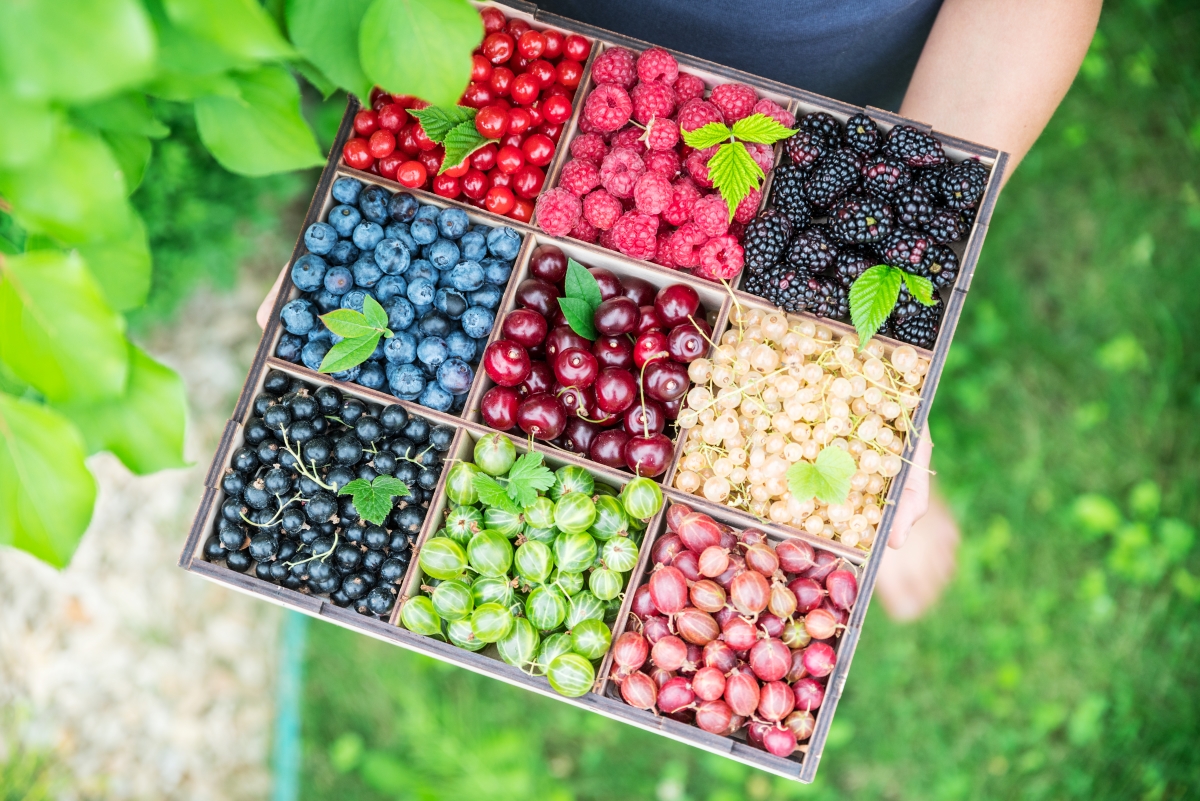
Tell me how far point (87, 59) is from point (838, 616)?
1.52 metres

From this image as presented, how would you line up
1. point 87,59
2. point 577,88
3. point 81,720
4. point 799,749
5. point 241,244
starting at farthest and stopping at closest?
point 81,720 < point 241,244 < point 577,88 < point 799,749 < point 87,59

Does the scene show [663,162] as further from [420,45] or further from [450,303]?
[420,45]

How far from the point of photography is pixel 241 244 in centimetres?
255

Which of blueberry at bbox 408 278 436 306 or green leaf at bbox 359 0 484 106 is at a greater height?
green leaf at bbox 359 0 484 106

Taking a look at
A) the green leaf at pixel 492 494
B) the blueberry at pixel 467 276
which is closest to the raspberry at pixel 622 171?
the blueberry at pixel 467 276

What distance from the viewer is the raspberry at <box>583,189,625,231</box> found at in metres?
1.67

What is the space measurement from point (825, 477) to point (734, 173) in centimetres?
62

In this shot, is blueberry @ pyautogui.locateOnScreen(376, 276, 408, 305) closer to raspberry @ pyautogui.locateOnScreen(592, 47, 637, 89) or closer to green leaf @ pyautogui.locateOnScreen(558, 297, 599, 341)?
green leaf @ pyautogui.locateOnScreen(558, 297, 599, 341)

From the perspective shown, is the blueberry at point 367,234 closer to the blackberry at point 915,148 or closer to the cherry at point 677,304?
the cherry at point 677,304

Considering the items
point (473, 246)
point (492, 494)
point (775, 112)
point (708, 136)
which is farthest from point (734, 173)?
point (492, 494)

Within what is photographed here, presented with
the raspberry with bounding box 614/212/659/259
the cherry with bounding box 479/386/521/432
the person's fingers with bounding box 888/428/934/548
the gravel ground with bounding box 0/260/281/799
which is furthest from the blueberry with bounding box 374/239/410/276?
the gravel ground with bounding box 0/260/281/799

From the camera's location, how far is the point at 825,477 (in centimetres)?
155

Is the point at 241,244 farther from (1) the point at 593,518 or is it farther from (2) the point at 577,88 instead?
(1) the point at 593,518

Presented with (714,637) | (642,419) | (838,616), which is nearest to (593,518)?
(642,419)
